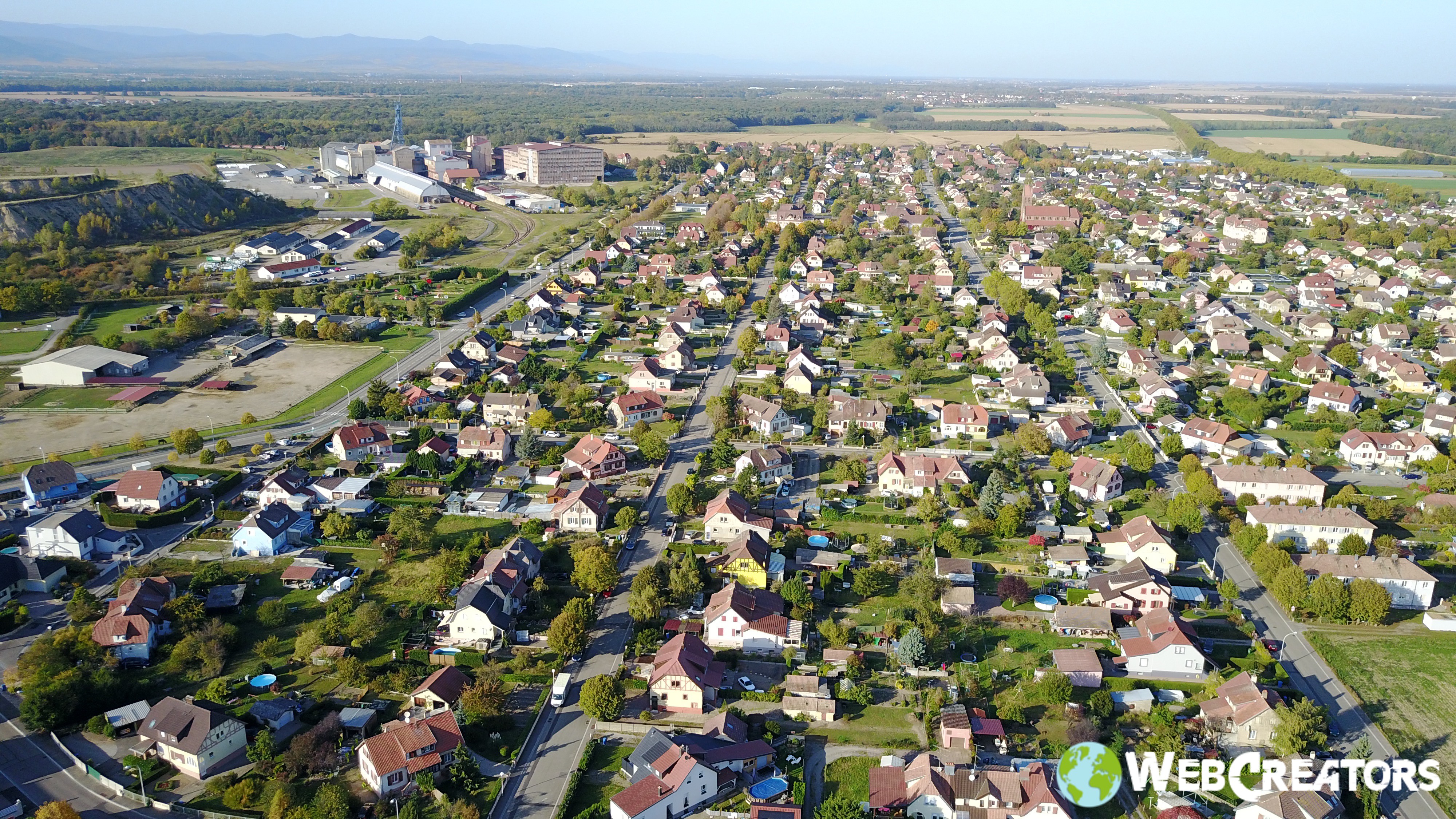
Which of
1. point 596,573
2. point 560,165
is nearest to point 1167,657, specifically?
point 596,573

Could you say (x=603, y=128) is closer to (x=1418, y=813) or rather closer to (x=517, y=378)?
(x=517, y=378)

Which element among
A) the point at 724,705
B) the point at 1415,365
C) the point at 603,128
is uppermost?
the point at 603,128

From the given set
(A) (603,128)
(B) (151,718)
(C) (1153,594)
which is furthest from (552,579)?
(A) (603,128)

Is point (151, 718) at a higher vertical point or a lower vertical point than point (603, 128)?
lower

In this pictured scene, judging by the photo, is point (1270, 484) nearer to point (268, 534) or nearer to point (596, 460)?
point (596, 460)

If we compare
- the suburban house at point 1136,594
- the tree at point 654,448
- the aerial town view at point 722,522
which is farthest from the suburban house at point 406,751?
the suburban house at point 1136,594

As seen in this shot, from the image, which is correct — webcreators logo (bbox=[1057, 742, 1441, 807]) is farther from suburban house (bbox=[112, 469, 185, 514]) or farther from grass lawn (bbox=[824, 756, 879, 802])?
suburban house (bbox=[112, 469, 185, 514])

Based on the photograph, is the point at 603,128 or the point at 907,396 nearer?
the point at 907,396

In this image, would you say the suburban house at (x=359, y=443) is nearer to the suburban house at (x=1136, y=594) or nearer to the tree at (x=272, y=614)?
the tree at (x=272, y=614)
